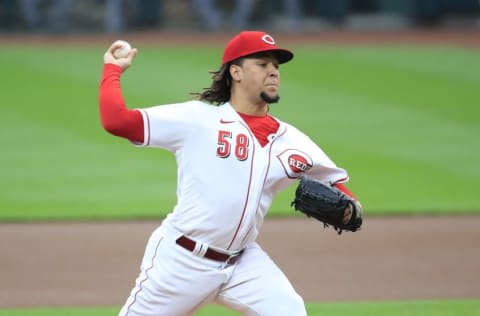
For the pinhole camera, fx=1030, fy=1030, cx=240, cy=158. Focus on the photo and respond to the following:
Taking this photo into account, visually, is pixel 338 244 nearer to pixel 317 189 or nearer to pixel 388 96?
pixel 317 189

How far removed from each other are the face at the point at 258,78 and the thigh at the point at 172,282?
76 cm

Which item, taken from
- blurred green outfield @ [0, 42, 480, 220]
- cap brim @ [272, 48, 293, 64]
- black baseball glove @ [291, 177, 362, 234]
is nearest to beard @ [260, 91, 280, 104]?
cap brim @ [272, 48, 293, 64]

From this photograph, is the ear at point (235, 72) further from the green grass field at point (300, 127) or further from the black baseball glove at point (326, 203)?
the green grass field at point (300, 127)

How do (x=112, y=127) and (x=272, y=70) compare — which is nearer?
(x=112, y=127)

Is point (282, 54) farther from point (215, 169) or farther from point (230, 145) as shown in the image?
point (215, 169)

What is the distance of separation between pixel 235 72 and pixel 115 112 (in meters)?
0.68

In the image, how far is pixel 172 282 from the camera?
183 inches

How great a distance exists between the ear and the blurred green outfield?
4944 millimetres

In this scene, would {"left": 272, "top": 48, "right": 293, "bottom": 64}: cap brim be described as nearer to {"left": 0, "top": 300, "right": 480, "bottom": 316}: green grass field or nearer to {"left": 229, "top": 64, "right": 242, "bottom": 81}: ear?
{"left": 229, "top": 64, "right": 242, "bottom": 81}: ear

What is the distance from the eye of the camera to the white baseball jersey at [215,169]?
15.2 ft

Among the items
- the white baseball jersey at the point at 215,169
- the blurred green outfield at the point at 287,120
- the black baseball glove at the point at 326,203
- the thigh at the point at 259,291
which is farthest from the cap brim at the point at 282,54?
the blurred green outfield at the point at 287,120

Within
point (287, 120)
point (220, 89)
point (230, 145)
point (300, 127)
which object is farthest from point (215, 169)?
point (287, 120)

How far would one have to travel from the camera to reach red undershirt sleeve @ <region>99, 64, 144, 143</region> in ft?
14.7

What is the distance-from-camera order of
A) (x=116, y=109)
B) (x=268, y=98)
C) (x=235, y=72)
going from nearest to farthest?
(x=116, y=109) < (x=268, y=98) < (x=235, y=72)
